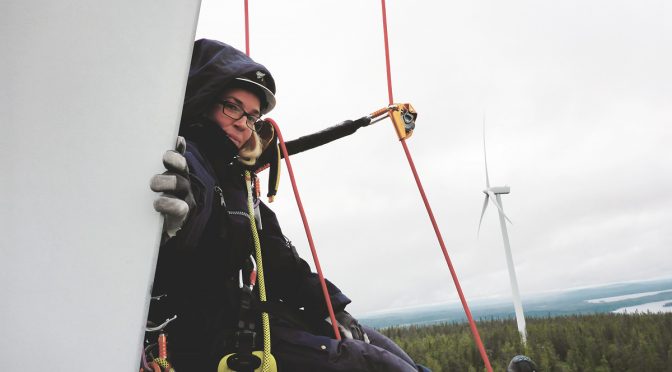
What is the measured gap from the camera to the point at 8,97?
113 centimetres

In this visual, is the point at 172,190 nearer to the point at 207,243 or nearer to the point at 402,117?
the point at 207,243

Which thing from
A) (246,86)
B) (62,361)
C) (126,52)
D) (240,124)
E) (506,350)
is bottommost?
(506,350)

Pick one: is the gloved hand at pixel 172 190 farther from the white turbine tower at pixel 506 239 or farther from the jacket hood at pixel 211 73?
the white turbine tower at pixel 506 239

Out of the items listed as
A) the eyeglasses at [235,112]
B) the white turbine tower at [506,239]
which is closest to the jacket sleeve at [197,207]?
the eyeglasses at [235,112]

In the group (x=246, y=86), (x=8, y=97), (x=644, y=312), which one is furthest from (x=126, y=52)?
(x=644, y=312)

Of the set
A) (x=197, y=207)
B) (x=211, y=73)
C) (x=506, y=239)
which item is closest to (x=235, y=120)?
(x=211, y=73)

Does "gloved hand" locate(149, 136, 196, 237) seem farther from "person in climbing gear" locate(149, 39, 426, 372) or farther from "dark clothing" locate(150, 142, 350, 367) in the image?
"dark clothing" locate(150, 142, 350, 367)

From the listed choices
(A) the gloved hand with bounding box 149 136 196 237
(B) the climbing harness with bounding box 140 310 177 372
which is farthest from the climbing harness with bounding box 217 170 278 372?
(A) the gloved hand with bounding box 149 136 196 237

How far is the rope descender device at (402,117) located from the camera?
2504 millimetres

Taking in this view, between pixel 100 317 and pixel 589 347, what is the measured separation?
817cm

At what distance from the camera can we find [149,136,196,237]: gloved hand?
1.17 m

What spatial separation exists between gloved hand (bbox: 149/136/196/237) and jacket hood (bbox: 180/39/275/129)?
89cm

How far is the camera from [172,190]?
3.92 ft

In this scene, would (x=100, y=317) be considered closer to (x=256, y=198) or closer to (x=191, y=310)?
(x=191, y=310)
